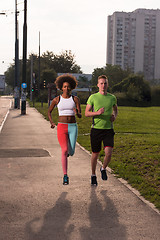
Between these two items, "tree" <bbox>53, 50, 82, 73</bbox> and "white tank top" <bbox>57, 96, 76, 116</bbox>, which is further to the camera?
"tree" <bbox>53, 50, 82, 73</bbox>

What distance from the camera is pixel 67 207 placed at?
18.4ft

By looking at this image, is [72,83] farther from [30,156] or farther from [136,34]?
[136,34]

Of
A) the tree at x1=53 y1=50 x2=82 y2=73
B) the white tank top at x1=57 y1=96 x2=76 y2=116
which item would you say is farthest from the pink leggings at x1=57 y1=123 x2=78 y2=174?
the tree at x1=53 y1=50 x2=82 y2=73

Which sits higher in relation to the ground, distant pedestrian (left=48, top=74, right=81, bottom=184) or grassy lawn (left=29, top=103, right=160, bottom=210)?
distant pedestrian (left=48, top=74, right=81, bottom=184)

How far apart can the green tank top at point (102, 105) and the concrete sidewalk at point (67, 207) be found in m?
1.10

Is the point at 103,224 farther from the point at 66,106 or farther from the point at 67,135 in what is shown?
the point at 66,106

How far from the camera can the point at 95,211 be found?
213 inches

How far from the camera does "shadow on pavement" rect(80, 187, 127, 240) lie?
14.7 feet

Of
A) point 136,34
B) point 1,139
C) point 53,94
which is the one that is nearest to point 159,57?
point 136,34

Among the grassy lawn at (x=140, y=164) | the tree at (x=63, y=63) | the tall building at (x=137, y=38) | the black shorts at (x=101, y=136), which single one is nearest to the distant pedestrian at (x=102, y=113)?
the black shorts at (x=101, y=136)

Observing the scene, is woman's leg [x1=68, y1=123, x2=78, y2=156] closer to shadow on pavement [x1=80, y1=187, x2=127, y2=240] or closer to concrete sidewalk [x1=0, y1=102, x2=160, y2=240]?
concrete sidewalk [x1=0, y1=102, x2=160, y2=240]

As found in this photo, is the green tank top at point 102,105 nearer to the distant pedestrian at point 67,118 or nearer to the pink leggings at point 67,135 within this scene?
the distant pedestrian at point 67,118

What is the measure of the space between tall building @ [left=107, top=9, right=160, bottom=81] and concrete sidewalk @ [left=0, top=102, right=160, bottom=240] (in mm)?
152182

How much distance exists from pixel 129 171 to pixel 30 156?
3134mm
